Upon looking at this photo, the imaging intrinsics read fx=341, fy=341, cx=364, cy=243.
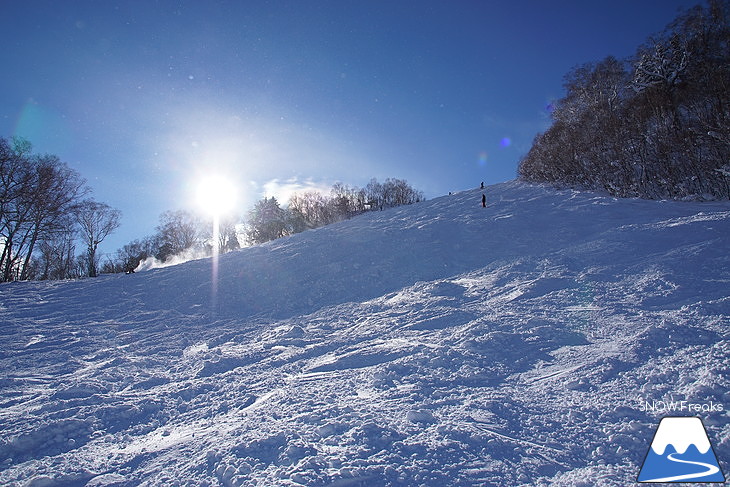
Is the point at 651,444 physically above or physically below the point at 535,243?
below

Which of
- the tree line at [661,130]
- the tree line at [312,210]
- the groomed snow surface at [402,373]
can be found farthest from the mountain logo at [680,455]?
the tree line at [312,210]

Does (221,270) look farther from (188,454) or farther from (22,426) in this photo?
(188,454)

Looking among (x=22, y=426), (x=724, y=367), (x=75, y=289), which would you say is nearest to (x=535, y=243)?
(x=724, y=367)

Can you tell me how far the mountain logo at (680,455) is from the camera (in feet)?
6.03

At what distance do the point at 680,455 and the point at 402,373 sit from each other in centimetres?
211

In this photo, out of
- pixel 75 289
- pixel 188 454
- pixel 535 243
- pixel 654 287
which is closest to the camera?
pixel 188 454

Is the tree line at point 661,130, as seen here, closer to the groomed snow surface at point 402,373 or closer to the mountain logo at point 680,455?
the groomed snow surface at point 402,373

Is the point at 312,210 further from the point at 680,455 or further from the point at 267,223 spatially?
the point at 680,455

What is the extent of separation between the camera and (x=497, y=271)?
6957 millimetres

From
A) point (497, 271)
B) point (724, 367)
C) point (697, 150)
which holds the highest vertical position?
point (697, 150)

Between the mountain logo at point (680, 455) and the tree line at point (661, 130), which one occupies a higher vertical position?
the tree line at point (661, 130)

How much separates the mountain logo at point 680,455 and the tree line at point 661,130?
40.3ft

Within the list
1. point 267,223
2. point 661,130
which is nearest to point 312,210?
point 267,223

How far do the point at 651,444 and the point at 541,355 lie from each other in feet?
4.60
